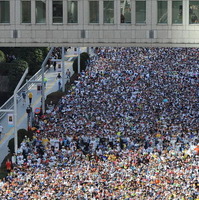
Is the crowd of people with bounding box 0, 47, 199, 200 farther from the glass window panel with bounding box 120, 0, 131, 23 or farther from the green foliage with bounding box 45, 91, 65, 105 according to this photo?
the glass window panel with bounding box 120, 0, 131, 23

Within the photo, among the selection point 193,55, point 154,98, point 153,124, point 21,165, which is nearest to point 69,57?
point 193,55

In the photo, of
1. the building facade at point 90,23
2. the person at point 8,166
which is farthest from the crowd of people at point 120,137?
the building facade at point 90,23

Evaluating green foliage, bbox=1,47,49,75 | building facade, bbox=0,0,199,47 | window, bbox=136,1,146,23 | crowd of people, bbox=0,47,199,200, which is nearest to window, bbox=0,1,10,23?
building facade, bbox=0,0,199,47

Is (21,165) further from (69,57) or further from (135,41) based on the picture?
(69,57)

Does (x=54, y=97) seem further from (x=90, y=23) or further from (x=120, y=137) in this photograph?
(x=90, y=23)

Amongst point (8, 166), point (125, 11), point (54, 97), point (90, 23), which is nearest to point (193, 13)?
point (125, 11)

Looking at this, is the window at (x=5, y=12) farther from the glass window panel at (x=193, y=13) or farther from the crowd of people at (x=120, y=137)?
the glass window panel at (x=193, y=13)

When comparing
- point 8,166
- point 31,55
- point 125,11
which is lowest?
point 8,166
